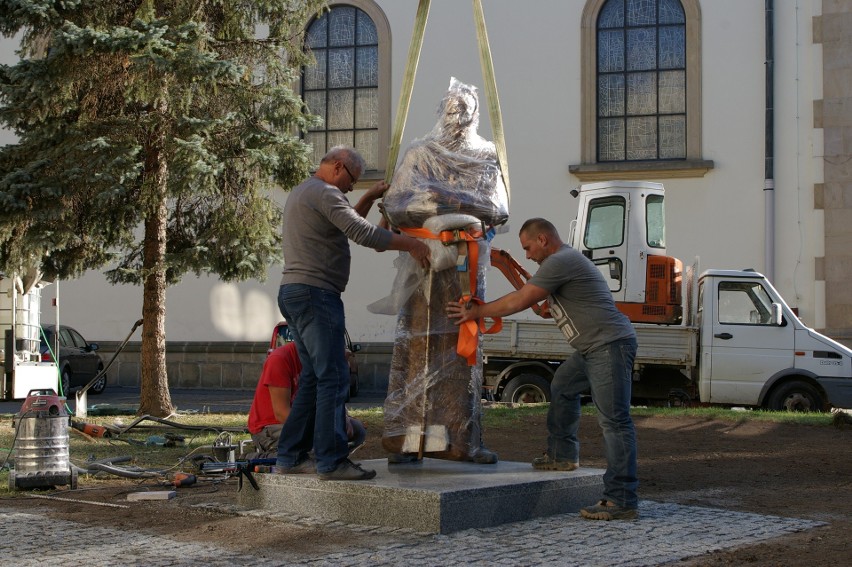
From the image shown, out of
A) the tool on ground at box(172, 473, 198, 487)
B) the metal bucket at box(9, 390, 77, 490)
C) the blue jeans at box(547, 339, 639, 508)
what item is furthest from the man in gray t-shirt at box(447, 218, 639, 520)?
the metal bucket at box(9, 390, 77, 490)

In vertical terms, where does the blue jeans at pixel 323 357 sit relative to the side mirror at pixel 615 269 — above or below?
below

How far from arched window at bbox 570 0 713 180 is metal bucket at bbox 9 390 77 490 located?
50.2 feet

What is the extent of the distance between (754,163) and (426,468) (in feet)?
51.6

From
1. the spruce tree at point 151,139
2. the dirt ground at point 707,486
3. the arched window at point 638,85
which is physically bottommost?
the dirt ground at point 707,486

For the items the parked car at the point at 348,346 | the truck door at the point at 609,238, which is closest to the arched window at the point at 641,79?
the truck door at the point at 609,238

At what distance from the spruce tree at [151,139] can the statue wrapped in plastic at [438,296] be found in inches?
256

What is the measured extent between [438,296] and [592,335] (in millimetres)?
991

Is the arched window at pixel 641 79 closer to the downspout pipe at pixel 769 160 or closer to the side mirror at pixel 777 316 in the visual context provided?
the downspout pipe at pixel 769 160

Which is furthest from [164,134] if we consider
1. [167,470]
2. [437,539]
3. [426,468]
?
[437,539]

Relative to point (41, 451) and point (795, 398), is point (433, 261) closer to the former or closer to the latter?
point (41, 451)

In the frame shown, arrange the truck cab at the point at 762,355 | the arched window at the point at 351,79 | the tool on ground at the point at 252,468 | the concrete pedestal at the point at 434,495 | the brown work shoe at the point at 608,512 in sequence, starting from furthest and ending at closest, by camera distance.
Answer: the arched window at the point at 351,79, the truck cab at the point at 762,355, the tool on ground at the point at 252,468, the brown work shoe at the point at 608,512, the concrete pedestal at the point at 434,495

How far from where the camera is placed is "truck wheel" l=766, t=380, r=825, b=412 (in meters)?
15.4

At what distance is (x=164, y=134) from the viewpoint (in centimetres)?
1353

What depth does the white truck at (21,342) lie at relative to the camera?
55.5 feet
